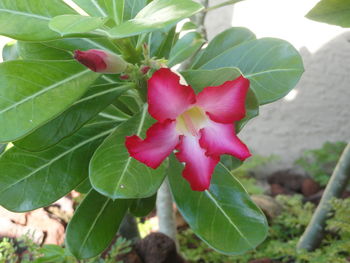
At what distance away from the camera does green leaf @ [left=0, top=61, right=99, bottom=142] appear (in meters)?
0.61

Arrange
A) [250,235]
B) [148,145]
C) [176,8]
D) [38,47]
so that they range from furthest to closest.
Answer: [38,47], [250,235], [148,145], [176,8]

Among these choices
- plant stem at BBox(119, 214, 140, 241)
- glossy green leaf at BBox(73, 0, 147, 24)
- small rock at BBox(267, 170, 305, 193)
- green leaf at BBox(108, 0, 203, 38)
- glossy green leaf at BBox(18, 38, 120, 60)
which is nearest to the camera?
green leaf at BBox(108, 0, 203, 38)

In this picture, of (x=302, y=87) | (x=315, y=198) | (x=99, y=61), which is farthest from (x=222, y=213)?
(x=302, y=87)

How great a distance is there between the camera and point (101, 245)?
0.86 m

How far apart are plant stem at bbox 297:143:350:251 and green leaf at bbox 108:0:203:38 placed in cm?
95

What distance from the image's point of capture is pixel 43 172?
811 mm

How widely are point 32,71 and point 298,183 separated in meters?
2.46

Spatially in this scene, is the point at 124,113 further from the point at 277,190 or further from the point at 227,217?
the point at 277,190

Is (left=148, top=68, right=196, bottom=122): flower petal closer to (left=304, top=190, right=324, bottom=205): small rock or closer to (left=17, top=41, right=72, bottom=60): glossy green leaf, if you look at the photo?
(left=17, top=41, right=72, bottom=60): glossy green leaf

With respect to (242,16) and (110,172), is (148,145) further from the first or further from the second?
(242,16)

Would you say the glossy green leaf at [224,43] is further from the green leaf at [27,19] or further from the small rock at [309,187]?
the small rock at [309,187]

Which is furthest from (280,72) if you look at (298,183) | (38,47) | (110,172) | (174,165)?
(298,183)

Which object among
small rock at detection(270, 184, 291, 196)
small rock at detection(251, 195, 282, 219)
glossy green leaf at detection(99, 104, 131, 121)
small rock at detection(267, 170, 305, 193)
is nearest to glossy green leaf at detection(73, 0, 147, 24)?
glossy green leaf at detection(99, 104, 131, 121)

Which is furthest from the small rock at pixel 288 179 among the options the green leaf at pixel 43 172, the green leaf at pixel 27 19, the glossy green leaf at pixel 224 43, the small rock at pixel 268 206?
the green leaf at pixel 27 19
